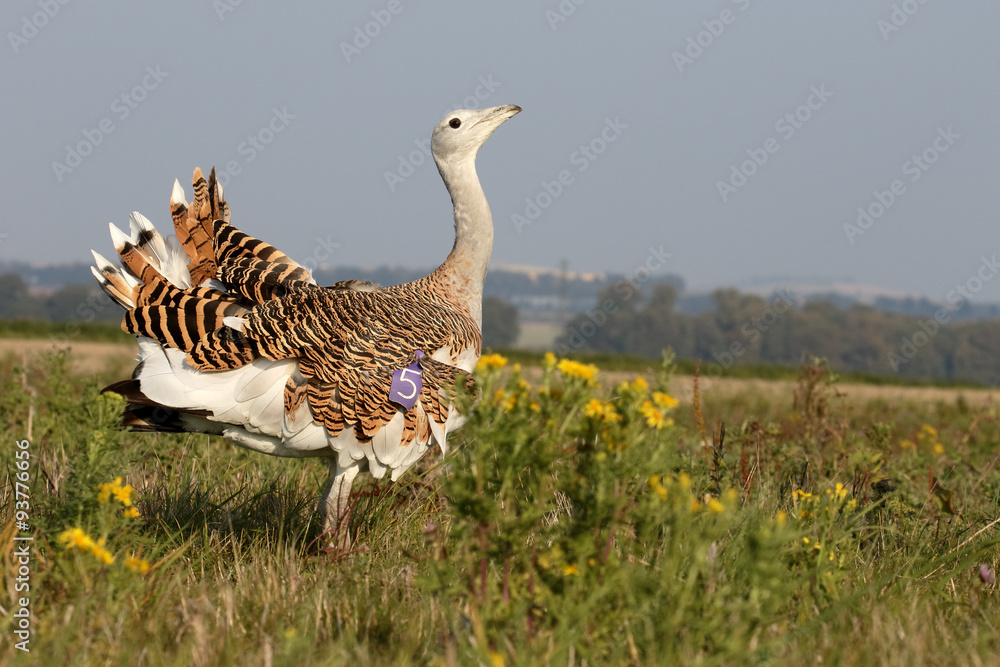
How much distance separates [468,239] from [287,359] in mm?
1269

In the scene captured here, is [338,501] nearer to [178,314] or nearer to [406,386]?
[406,386]

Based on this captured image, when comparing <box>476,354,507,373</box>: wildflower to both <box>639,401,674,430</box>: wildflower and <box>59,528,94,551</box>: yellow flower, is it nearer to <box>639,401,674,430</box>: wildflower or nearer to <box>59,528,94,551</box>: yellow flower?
<box>639,401,674,430</box>: wildflower

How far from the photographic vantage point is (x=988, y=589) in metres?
3.22

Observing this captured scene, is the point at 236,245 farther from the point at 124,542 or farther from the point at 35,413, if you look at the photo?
the point at 35,413

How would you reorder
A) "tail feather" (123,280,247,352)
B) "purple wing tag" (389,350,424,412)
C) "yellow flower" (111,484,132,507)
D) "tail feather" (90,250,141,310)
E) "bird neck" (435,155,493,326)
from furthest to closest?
"bird neck" (435,155,493,326) → "tail feather" (90,250,141,310) → "tail feather" (123,280,247,352) → "purple wing tag" (389,350,424,412) → "yellow flower" (111,484,132,507)

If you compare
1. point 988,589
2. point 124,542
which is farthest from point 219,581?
point 988,589

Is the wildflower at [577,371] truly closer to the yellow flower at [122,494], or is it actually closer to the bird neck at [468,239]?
the yellow flower at [122,494]

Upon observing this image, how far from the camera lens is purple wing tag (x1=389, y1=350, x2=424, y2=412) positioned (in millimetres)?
3555

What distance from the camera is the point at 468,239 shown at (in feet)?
14.6

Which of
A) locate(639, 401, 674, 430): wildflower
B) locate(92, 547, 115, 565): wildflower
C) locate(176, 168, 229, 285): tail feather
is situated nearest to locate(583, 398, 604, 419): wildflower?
locate(639, 401, 674, 430): wildflower

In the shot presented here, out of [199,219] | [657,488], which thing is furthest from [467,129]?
[657,488]

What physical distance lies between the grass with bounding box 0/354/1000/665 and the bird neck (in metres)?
1.03

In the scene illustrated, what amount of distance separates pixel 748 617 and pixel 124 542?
2.20 m

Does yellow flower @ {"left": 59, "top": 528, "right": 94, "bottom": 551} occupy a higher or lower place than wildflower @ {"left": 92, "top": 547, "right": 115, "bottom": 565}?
higher
